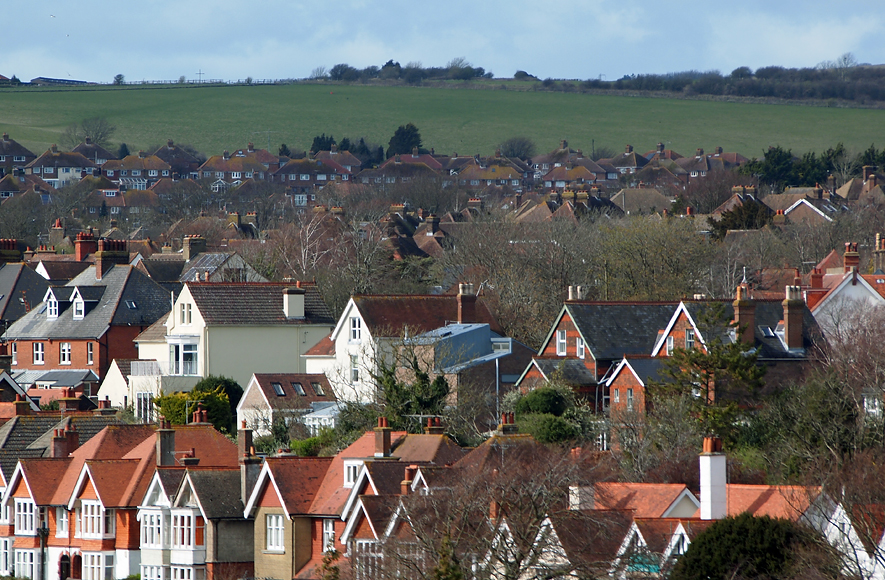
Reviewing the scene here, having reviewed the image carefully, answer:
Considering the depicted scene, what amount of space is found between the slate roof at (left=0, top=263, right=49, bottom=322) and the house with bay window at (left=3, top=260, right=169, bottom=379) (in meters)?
4.97

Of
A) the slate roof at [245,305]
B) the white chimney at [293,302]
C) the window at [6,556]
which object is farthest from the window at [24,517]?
the white chimney at [293,302]

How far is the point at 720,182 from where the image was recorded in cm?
12900

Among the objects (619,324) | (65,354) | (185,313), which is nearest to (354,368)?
(185,313)

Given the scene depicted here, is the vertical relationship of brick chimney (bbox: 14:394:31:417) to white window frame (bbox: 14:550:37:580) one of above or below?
above

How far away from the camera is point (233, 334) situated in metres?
57.1

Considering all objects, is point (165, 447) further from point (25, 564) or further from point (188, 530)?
point (25, 564)

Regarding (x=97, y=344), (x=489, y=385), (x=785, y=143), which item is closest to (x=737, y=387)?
(x=489, y=385)

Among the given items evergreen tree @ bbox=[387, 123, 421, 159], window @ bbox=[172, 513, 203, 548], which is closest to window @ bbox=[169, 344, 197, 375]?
window @ bbox=[172, 513, 203, 548]

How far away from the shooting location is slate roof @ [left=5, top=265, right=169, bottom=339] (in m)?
63.4

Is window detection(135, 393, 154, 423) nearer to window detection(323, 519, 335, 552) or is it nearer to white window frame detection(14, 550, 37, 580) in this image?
white window frame detection(14, 550, 37, 580)

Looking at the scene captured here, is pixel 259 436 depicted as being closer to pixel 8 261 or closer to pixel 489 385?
pixel 489 385

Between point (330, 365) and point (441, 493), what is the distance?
24.8 metres

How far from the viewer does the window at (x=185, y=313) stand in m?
57.4

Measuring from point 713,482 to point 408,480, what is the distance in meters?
6.83
